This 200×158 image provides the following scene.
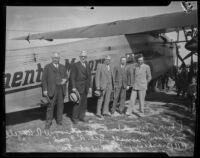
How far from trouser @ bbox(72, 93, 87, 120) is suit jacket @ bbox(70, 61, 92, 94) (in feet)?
0.55

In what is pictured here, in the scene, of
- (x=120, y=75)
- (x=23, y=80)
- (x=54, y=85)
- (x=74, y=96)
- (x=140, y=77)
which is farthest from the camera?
(x=120, y=75)

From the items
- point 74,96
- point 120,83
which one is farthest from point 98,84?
point 74,96

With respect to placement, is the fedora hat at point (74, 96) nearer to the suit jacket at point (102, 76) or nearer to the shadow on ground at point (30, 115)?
the shadow on ground at point (30, 115)

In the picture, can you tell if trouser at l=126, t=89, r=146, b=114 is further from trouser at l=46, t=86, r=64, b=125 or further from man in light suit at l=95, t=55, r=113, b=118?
trouser at l=46, t=86, r=64, b=125

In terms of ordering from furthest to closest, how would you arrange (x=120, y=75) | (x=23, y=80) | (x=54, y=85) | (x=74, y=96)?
(x=120, y=75), (x=74, y=96), (x=54, y=85), (x=23, y=80)

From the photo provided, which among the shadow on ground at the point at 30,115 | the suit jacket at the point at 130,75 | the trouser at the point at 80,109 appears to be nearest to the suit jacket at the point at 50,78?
the shadow on ground at the point at 30,115

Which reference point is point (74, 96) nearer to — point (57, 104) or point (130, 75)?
point (57, 104)

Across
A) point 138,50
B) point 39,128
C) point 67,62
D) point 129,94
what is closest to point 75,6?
point 67,62

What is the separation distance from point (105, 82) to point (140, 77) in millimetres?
853

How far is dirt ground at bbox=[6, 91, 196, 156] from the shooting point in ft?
16.3

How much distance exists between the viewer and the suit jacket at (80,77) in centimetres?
521

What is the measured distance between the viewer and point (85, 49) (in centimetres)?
530

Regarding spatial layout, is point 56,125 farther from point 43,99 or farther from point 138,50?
point 138,50

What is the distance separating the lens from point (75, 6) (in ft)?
16.7
